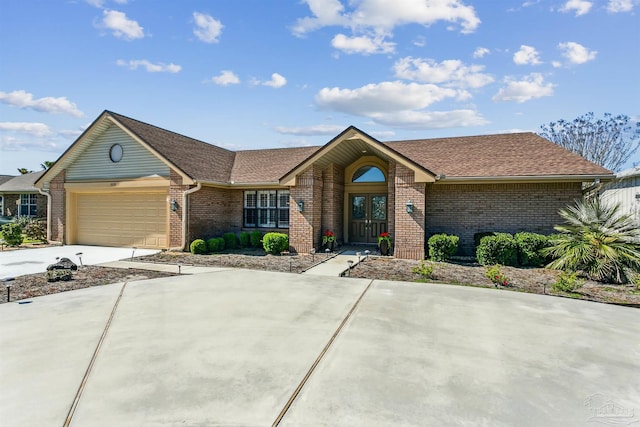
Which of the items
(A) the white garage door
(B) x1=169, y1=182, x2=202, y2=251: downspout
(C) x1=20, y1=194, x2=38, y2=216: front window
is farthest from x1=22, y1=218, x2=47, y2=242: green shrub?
(B) x1=169, y1=182, x2=202, y2=251: downspout

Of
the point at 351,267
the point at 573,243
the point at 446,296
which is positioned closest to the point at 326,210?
the point at 351,267

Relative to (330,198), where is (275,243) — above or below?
below

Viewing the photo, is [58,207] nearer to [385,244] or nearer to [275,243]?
[275,243]

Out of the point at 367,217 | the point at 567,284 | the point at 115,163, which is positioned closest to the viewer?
the point at 567,284

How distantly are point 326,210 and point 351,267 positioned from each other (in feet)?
13.1

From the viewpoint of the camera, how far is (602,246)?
30.6 ft

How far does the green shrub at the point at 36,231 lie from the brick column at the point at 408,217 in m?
17.5

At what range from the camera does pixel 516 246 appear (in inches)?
440

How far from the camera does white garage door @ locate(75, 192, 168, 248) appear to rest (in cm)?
1520

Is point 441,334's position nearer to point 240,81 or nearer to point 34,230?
point 240,81

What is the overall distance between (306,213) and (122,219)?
8.93 meters

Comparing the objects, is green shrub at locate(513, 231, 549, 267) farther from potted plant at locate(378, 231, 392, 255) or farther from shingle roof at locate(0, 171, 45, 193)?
shingle roof at locate(0, 171, 45, 193)

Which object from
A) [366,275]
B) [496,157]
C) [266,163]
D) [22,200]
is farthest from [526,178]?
[22,200]

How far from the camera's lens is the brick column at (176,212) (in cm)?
1423
